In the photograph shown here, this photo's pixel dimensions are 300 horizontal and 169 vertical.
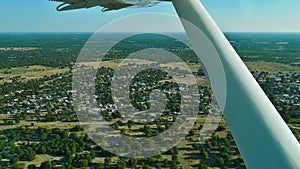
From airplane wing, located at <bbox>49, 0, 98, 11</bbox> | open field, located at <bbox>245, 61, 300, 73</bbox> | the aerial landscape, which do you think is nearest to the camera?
airplane wing, located at <bbox>49, 0, 98, 11</bbox>

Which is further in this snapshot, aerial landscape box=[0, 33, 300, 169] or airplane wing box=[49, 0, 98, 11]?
aerial landscape box=[0, 33, 300, 169]

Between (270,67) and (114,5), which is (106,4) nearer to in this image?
(114,5)

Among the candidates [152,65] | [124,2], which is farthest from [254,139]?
[152,65]

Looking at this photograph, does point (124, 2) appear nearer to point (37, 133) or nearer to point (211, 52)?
point (211, 52)

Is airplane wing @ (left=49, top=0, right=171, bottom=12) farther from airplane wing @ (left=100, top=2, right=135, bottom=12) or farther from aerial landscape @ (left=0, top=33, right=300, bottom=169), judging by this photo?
aerial landscape @ (left=0, top=33, right=300, bottom=169)

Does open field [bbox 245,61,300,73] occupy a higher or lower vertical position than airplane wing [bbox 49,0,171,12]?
higher

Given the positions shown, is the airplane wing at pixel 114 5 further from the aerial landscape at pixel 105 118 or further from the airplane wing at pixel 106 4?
the aerial landscape at pixel 105 118

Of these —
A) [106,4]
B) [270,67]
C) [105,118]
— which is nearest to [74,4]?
[106,4]

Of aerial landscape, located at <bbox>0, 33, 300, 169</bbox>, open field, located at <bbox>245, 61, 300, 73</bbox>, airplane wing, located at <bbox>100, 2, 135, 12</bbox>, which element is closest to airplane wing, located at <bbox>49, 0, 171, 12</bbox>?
airplane wing, located at <bbox>100, 2, 135, 12</bbox>

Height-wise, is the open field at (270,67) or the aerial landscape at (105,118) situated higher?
the open field at (270,67)

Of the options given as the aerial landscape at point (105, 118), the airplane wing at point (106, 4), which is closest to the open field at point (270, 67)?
the aerial landscape at point (105, 118)

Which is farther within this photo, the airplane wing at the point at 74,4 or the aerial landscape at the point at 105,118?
the aerial landscape at the point at 105,118
